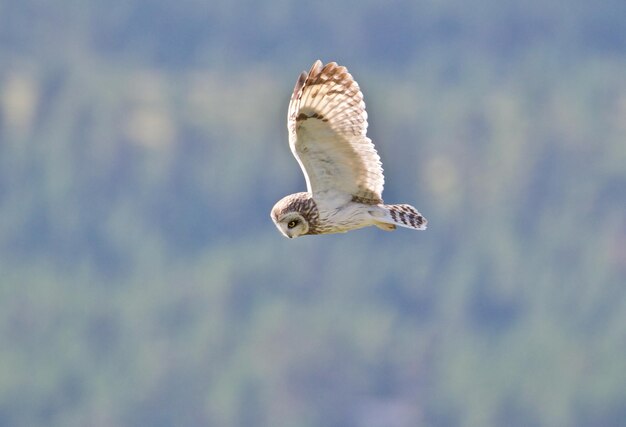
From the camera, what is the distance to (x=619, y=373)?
104ft

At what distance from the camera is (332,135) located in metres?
5.24

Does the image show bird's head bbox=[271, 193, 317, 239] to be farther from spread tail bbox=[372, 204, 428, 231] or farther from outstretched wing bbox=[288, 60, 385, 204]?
spread tail bbox=[372, 204, 428, 231]

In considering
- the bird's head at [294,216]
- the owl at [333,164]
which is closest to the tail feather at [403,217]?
the owl at [333,164]

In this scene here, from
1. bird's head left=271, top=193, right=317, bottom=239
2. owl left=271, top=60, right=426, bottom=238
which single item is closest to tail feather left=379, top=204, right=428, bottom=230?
owl left=271, top=60, right=426, bottom=238

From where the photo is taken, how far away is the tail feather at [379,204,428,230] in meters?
5.19

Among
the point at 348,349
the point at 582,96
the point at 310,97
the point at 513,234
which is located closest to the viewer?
the point at 310,97

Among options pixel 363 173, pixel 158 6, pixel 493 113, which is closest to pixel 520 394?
pixel 493 113

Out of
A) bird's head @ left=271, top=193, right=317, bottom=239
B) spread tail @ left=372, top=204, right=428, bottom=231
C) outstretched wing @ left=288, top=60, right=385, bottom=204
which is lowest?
bird's head @ left=271, top=193, right=317, bottom=239

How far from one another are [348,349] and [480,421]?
321cm

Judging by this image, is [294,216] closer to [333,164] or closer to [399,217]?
[333,164]

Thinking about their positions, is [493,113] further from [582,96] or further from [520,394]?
[520,394]

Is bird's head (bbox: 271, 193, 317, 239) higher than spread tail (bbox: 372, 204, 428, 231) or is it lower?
lower

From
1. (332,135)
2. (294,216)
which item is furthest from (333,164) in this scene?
(294,216)

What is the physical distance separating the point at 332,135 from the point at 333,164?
0.36 ft
